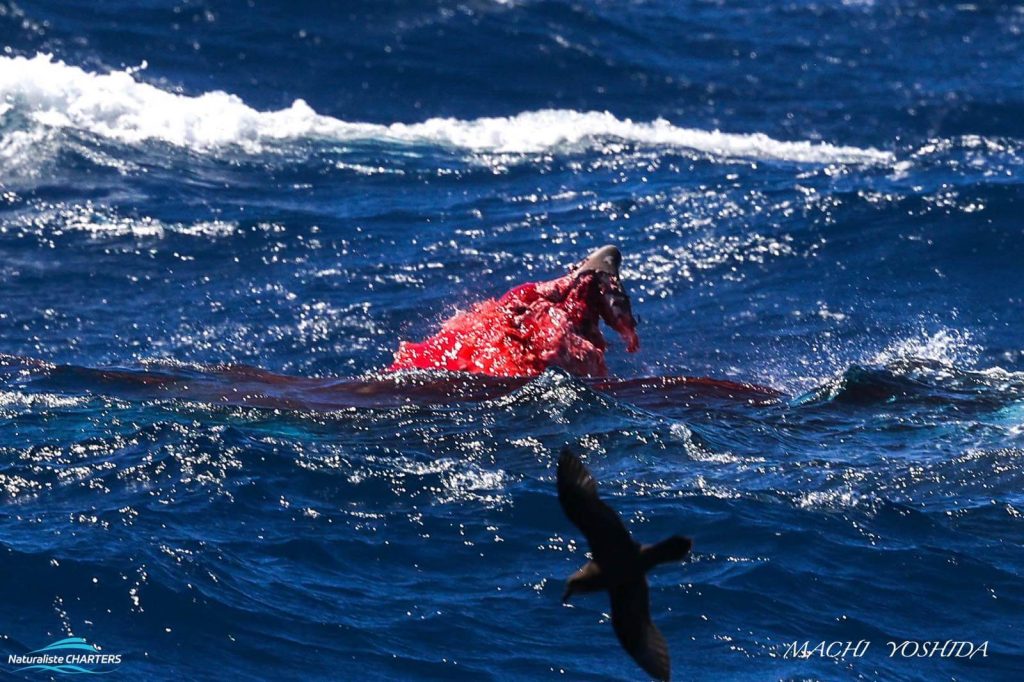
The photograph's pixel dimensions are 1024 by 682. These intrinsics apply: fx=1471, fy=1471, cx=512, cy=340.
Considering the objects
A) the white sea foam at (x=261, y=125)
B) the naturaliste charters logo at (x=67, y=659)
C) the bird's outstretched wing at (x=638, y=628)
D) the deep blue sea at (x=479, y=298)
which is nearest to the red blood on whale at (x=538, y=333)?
the deep blue sea at (x=479, y=298)

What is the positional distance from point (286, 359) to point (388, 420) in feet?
9.27

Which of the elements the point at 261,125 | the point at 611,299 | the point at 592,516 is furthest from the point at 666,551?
the point at 261,125

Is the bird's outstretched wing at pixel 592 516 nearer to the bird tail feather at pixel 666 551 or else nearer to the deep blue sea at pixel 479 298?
the bird tail feather at pixel 666 551

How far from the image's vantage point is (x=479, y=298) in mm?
13523

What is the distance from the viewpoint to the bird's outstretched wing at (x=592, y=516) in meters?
4.30

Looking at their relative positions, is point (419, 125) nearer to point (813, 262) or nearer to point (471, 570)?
point (813, 262)

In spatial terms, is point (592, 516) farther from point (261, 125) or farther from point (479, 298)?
point (261, 125)

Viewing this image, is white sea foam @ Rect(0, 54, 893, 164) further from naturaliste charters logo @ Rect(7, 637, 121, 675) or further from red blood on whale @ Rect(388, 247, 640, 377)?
naturaliste charters logo @ Rect(7, 637, 121, 675)

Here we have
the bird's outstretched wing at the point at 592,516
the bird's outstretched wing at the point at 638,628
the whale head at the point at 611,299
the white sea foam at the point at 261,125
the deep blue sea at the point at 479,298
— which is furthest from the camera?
the white sea foam at the point at 261,125

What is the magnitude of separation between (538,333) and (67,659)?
4916mm

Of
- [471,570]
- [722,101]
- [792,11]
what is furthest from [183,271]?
[792,11]

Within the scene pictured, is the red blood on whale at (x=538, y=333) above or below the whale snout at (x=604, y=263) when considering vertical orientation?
below

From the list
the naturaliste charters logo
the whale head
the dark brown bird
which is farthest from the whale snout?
the dark brown bird

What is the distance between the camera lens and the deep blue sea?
7297 mm
